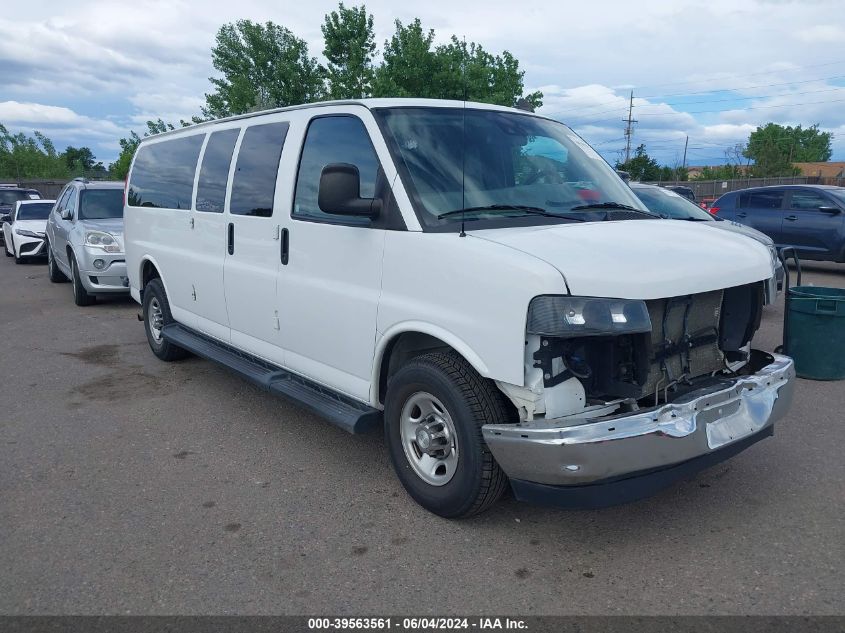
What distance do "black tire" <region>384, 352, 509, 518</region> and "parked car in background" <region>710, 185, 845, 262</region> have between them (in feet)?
35.7

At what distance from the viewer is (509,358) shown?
315 cm

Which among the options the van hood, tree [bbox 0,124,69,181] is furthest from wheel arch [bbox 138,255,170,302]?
tree [bbox 0,124,69,181]

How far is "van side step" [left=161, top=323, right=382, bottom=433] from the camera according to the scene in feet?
13.4

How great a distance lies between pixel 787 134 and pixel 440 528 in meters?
109

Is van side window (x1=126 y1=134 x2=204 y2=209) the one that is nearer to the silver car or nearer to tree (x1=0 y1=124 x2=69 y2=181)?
the silver car

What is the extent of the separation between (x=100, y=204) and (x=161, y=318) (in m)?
5.50

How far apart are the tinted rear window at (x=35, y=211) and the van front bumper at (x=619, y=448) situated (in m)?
17.1

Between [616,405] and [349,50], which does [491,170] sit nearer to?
[616,405]

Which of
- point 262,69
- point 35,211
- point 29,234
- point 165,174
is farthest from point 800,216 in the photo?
point 262,69

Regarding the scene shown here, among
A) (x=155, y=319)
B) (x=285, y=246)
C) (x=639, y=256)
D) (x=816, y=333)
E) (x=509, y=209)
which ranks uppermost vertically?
(x=509, y=209)

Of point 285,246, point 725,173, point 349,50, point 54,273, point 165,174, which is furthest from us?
point 725,173

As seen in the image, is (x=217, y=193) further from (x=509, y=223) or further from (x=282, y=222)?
(x=509, y=223)

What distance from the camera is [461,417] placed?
133 inches

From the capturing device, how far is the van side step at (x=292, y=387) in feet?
13.4
